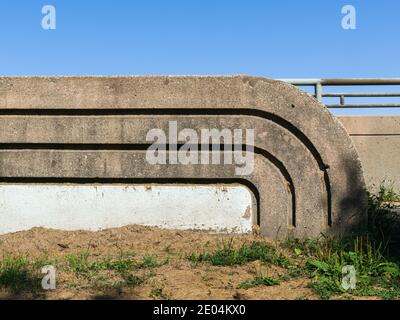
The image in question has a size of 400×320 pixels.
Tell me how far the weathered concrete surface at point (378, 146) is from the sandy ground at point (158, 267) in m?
4.02

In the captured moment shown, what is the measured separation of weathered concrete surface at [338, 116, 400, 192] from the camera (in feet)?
28.2

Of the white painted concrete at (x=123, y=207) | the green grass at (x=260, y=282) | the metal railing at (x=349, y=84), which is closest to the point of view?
the green grass at (x=260, y=282)

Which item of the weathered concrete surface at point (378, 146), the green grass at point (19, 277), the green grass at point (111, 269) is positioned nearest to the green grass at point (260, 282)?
the green grass at point (111, 269)

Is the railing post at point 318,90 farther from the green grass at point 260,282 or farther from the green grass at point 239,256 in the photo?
the green grass at point 260,282

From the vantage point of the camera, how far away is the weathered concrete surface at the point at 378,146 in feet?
28.2

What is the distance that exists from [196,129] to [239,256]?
149 cm

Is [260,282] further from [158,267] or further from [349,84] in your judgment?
[349,84]

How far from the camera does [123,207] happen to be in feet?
18.3

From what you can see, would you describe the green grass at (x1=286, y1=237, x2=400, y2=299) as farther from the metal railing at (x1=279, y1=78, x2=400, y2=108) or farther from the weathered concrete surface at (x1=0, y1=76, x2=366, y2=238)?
the metal railing at (x1=279, y1=78, x2=400, y2=108)

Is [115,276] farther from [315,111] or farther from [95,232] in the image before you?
[315,111]

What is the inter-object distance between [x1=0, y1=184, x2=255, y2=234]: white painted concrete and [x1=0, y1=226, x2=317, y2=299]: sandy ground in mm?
114

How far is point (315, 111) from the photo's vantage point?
532 cm

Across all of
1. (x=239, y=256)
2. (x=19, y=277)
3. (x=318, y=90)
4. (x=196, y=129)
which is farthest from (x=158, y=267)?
(x=318, y=90)
